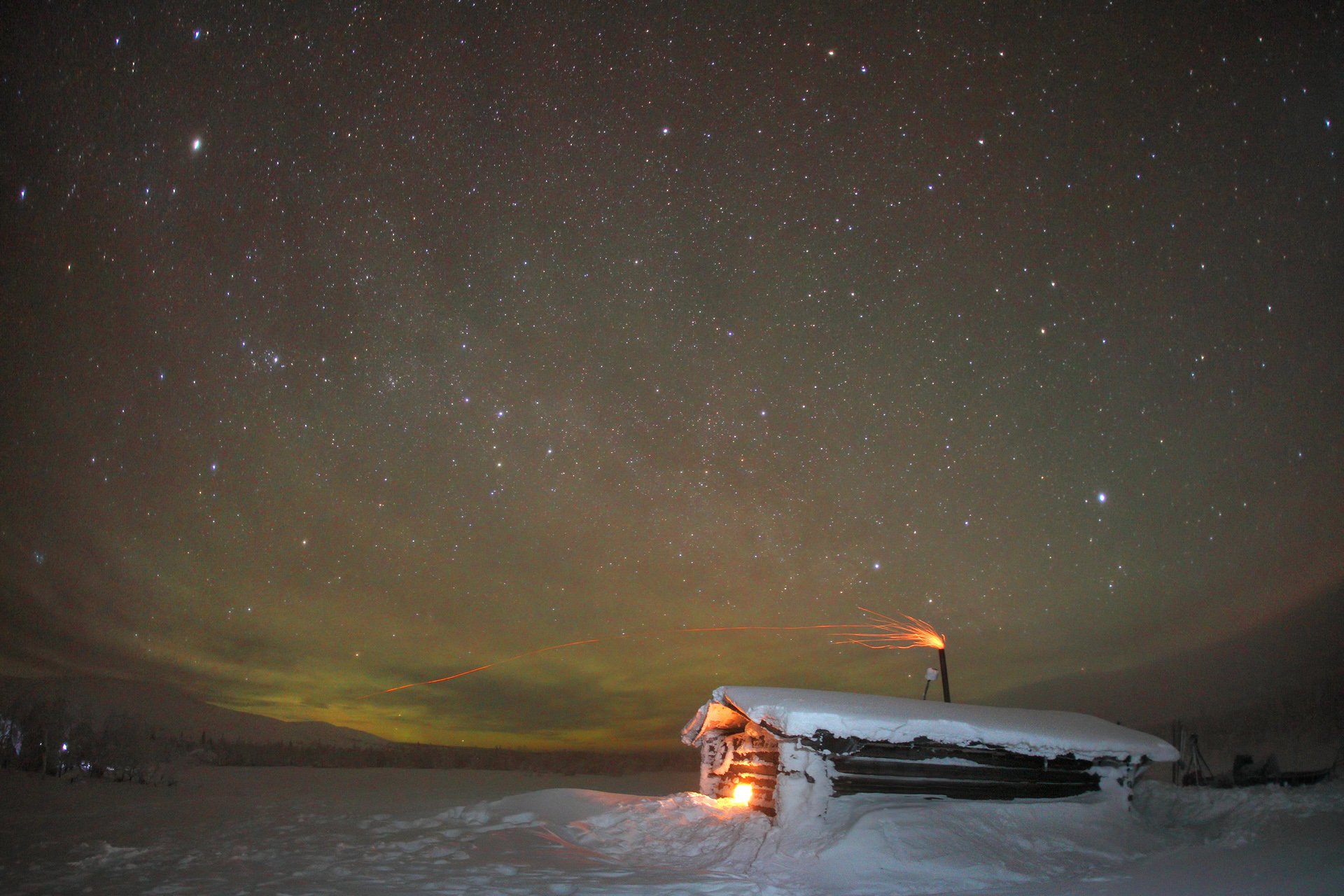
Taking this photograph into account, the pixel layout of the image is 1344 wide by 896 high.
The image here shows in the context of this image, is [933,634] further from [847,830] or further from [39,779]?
[39,779]

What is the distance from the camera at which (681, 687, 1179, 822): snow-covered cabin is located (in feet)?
33.8

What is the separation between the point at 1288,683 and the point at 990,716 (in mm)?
52308

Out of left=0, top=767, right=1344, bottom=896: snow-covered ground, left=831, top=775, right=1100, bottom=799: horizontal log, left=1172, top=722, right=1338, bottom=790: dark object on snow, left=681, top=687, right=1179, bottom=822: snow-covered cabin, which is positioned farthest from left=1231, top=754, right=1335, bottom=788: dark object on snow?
left=831, top=775, right=1100, bottom=799: horizontal log

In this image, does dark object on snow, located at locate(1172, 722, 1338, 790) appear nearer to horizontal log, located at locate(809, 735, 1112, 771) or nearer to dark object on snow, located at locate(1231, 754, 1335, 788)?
dark object on snow, located at locate(1231, 754, 1335, 788)

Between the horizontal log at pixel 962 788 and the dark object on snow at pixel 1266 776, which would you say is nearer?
the horizontal log at pixel 962 788

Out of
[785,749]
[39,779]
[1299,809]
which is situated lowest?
[39,779]

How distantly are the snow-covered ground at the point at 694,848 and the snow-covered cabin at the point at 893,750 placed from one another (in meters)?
0.41

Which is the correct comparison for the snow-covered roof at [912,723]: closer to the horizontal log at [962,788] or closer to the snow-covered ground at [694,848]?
the horizontal log at [962,788]

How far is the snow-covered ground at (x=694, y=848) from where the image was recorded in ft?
25.1

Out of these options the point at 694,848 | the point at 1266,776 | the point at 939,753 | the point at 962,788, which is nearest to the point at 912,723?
the point at 939,753

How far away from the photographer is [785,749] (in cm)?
1034

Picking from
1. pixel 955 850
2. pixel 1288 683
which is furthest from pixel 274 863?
pixel 1288 683

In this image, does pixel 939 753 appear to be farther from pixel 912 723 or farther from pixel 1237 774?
pixel 1237 774

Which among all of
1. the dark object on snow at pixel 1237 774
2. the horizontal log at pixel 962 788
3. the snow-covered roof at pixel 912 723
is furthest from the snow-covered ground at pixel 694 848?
the dark object on snow at pixel 1237 774
